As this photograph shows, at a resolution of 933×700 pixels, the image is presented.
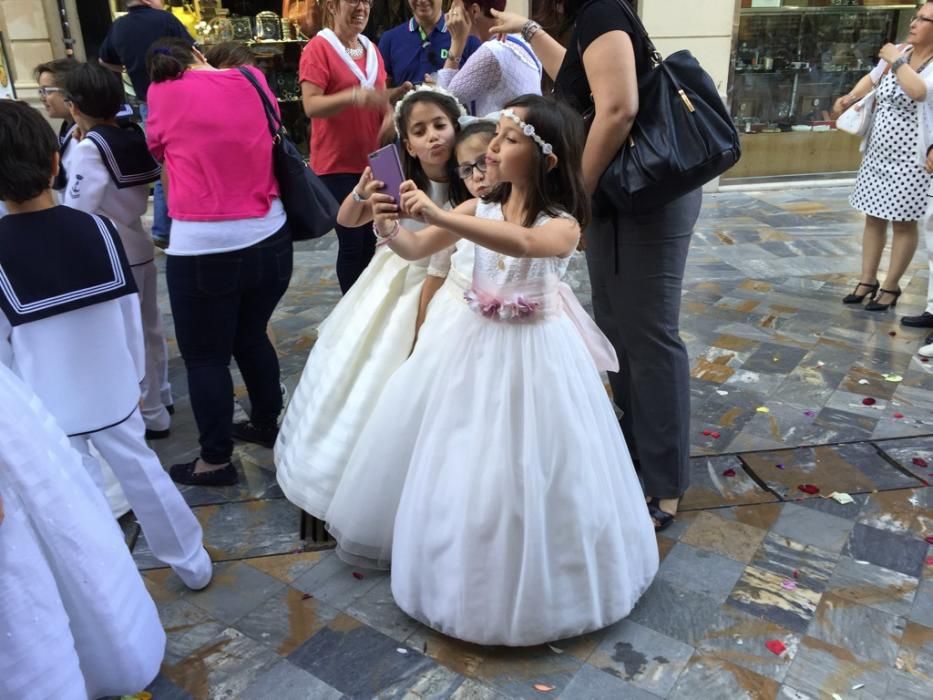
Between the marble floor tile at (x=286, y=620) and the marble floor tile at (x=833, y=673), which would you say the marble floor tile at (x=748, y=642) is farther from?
the marble floor tile at (x=286, y=620)

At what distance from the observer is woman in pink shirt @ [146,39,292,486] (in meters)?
2.75

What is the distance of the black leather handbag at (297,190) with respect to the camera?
118 inches

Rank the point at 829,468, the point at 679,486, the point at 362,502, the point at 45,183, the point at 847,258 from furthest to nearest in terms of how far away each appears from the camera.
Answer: the point at 847,258 → the point at 829,468 → the point at 679,486 → the point at 362,502 → the point at 45,183

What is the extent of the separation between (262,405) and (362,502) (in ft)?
3.62

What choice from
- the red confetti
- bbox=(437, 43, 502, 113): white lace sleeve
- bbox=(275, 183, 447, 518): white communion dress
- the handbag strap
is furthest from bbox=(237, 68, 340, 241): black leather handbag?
the red confetti

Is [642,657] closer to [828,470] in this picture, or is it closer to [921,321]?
[828,470]

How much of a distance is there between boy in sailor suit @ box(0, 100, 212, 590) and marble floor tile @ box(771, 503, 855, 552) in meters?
2.10

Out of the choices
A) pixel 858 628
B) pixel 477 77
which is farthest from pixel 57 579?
pixel 477 77

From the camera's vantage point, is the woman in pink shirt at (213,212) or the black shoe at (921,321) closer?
the woman in pink shirt at (213,212)

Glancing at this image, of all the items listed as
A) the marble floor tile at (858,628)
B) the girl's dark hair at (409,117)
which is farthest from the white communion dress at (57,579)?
the marble floor tile at (858,628)

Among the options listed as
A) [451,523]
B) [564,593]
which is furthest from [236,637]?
[564,593]

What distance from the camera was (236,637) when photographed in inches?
92.5

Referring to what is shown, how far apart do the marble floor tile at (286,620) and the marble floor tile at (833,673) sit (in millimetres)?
1336

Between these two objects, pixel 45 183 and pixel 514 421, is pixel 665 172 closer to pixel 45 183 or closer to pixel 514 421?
pixel 514 421
